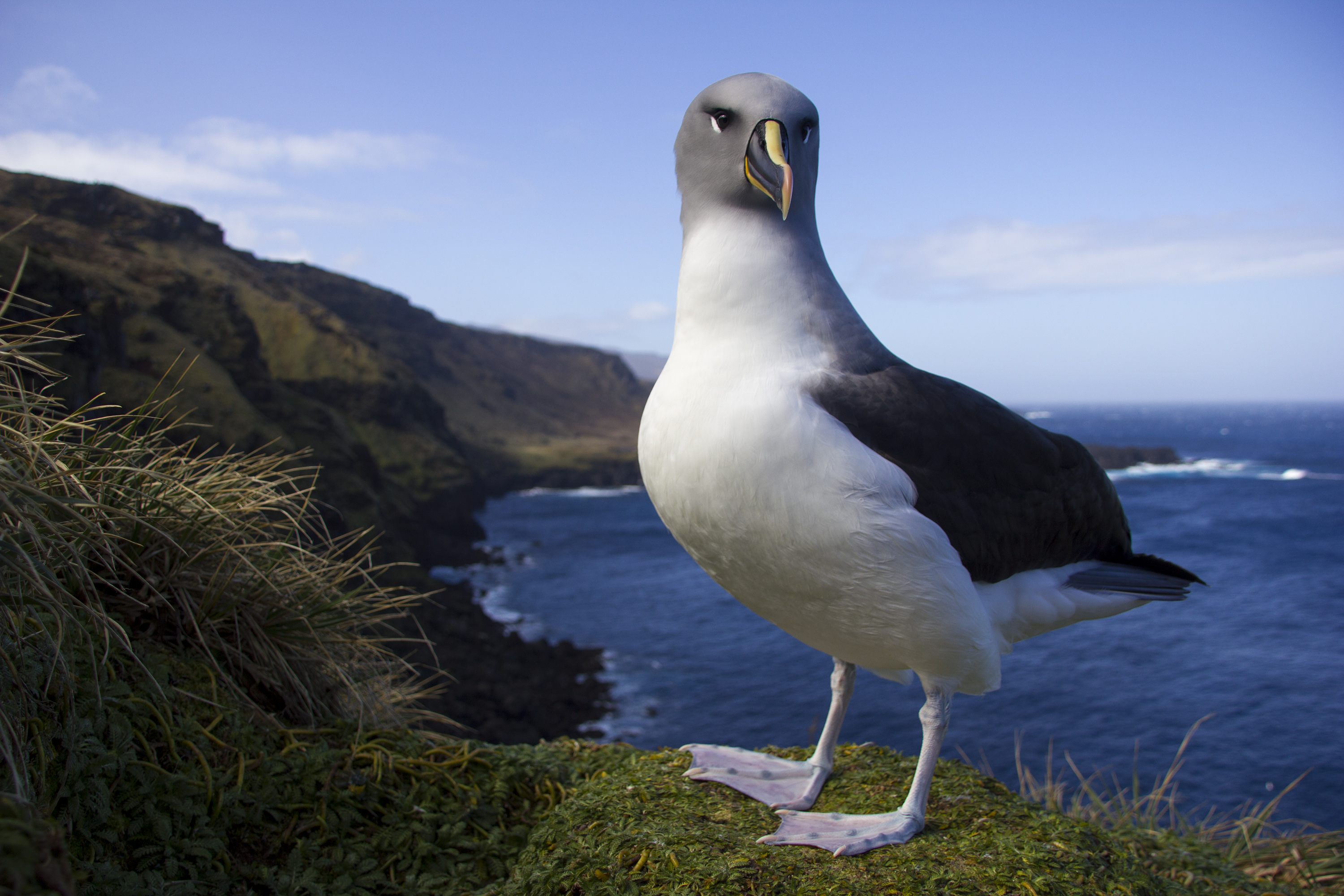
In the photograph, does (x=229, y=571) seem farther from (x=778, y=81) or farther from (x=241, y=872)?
(x=778, y=81)

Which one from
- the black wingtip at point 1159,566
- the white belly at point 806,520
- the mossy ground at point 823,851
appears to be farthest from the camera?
the black wingtip at point 1159,566

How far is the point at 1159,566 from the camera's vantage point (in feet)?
13.7

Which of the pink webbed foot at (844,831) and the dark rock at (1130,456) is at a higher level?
the dark rock at (1130,456)

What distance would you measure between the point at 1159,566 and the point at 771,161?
9.59 feet

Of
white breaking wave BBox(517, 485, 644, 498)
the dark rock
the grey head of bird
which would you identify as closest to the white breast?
the grey head of bird

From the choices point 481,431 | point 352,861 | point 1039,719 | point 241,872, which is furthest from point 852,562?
point 481,431

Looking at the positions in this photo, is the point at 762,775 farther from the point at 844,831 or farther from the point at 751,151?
the point at 751,151

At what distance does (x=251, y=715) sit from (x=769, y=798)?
249 cm

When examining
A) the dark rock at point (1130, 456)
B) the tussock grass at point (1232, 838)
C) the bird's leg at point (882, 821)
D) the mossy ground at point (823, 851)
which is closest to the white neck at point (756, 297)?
the bird's leg at point (882, 821)

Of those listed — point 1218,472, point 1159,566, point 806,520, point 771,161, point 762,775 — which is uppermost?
point 771,161

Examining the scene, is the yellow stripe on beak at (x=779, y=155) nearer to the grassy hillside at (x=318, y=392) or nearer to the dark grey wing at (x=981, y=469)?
the dark grey wing at (x=981, y=469)

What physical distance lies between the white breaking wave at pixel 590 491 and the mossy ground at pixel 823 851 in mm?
71778

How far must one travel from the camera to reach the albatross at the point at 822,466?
309cm

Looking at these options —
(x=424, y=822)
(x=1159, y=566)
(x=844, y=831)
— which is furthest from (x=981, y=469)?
(x=424, y=822)
